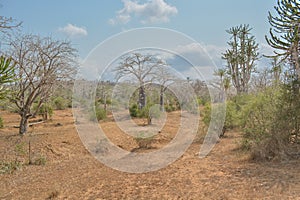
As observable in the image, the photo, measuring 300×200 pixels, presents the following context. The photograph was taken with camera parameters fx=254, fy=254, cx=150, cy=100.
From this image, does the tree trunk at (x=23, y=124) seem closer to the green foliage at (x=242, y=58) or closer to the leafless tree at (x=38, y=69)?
the leafless tree at (x=38, y=69)

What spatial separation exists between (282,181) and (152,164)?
3148mm

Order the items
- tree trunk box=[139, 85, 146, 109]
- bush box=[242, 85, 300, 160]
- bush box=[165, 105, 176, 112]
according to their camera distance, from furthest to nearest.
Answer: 1. bush box=[165, 105, 176, 112]
2. tree trunk box=[139, 85, 146, 109]
3. bush box=[242, 85, 300, 160]

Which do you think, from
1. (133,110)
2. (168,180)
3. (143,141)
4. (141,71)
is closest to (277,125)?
(168,180)

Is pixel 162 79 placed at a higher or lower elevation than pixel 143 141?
higher

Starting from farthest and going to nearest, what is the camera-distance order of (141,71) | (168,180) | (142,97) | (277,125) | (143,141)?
1. (141,71)
2. (142,97)
3. (143,141)
4. (277,125)
5. (168,180)

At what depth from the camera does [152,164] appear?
263 inches

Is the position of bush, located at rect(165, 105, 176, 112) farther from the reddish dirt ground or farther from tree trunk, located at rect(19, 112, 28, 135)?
the reddish dirt ground

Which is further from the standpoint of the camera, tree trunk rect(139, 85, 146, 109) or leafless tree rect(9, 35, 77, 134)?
tree trunk rect(139, 85, 146, 109)

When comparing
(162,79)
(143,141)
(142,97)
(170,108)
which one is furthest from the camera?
(170,108)

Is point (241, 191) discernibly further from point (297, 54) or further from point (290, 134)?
point (297, 54)

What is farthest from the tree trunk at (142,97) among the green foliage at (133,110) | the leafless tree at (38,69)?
the leafless tree at (38,69)

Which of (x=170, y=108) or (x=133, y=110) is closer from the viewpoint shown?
(x=133, y=110)

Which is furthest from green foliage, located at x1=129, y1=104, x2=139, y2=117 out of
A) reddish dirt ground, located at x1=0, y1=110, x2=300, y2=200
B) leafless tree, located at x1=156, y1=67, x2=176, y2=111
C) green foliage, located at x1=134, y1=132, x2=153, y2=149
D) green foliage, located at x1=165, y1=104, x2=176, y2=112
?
reddish dirt ground, located at x1=0, y1=110, x2=300, y2=200

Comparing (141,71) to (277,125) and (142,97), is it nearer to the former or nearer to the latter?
(142,97)
